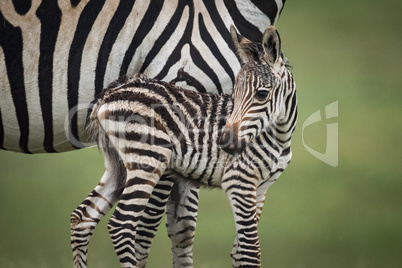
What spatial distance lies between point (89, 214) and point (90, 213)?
0.04 ft

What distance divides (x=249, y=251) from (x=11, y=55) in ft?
8.31

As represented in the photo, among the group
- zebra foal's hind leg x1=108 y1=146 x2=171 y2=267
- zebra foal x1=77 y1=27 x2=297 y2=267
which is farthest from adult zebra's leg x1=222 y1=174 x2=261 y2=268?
zebra foal's hind leg x1=108 y1=146 x2=171 y2=267

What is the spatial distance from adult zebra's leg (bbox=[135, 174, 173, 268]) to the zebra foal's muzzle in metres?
1.11

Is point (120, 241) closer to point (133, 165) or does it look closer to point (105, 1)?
point (133, 165)

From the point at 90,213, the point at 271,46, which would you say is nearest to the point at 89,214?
the point at 90,213

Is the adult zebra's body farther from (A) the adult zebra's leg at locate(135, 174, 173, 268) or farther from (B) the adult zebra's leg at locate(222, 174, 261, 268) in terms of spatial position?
(B) the adult zebra's leg at locate(222, 174, 261, 268)

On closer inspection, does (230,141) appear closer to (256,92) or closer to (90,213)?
(256,92)

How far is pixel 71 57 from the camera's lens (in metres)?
6.70

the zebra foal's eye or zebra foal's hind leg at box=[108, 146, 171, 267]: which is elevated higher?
the zebra foal's eye

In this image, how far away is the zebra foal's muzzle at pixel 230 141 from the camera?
5629 millimetres

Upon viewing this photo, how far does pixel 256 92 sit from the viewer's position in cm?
576

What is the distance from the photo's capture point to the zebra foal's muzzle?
5629 mm

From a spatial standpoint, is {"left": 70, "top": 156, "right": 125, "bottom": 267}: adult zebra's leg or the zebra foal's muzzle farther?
{"left": 70, "top": 156, "right": 125, "bottom": 267}: adult zebra's leg

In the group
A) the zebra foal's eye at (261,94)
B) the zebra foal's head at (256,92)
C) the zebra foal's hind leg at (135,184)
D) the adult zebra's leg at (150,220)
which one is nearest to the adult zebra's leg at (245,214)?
the zebra foal's head at (256,92)
